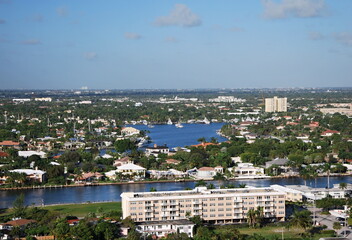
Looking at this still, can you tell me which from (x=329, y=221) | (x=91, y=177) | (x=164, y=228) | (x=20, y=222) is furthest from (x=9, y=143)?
(x=329, y=221)

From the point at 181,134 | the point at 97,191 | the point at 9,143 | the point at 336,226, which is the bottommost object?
the point at 181,134

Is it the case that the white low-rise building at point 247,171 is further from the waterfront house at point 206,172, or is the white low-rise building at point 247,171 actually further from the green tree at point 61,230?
the green tree at point 61,230

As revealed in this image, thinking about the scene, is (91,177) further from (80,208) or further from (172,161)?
(80,208)

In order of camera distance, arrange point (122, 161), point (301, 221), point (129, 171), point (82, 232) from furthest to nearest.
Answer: point (122, 161) < point (129, 171) < point (301, 221) < point (82, 232)

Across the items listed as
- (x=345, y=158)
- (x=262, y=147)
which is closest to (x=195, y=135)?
(x=262, y=147)

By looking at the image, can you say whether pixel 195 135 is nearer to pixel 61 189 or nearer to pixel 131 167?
pixel 131 167

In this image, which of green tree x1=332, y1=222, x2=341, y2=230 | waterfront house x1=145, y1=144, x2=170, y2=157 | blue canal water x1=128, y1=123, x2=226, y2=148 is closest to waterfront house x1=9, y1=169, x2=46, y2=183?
waterfront house x1=145, y1=144, x2=170, y2=157

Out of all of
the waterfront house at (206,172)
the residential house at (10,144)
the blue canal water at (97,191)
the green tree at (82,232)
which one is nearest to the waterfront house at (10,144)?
the residential house at (10,144)
